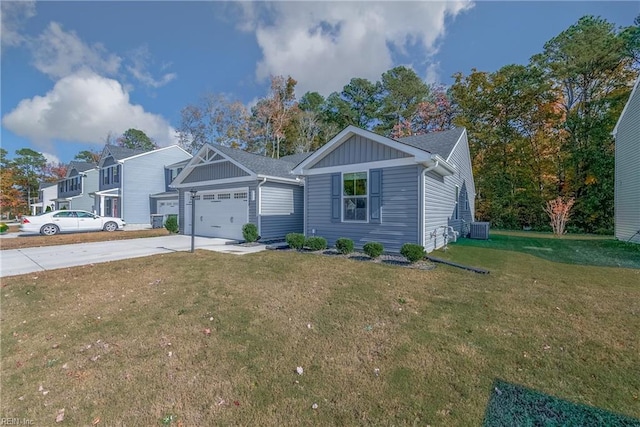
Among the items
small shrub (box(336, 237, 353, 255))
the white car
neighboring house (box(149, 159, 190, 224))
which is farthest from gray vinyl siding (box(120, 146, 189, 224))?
small shrub (box(336, 237, 353, 255))

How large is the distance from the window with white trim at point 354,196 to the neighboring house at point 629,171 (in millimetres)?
10608

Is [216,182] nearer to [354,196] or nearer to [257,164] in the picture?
[257,164]

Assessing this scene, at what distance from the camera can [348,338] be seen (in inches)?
137

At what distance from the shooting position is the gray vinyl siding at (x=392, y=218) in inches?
314

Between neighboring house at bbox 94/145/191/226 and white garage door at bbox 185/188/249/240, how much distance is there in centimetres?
1038

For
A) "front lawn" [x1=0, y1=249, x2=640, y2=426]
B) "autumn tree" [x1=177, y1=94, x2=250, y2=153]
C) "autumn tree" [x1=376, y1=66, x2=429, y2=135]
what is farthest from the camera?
"autumn tree" [x1=177, y1=94, x2=250, y2=153]

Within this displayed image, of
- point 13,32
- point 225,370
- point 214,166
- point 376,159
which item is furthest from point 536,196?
point 13,32

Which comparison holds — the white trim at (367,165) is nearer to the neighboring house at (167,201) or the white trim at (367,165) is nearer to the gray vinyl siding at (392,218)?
the gray vinyl siding at (392,218)

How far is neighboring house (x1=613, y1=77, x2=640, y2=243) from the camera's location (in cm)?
1041

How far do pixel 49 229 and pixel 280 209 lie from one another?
1378 centimetres

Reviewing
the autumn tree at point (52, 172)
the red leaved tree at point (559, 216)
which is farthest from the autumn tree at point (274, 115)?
the autumn tree at point (52, 172)

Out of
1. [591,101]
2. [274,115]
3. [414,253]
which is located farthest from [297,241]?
[274,115]

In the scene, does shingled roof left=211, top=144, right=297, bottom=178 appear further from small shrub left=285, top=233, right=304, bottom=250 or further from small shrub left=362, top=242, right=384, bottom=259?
small shrub left=362, top=242, right=384, bottom=259

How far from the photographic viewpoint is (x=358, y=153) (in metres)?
8.99
